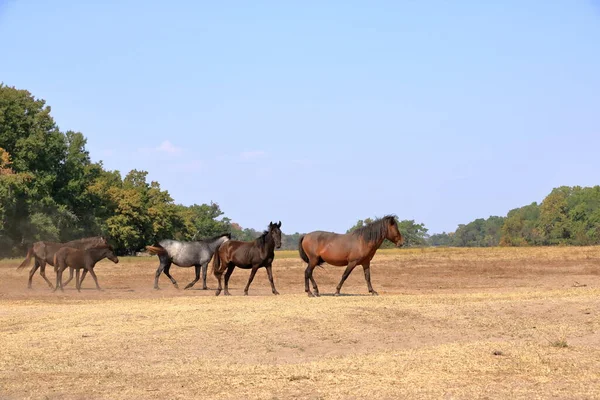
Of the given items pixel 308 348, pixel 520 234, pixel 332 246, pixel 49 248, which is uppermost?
pixel 520 234

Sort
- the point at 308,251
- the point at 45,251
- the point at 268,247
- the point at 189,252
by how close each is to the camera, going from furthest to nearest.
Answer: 1. the point at 45,251
2. the point at 189,252
3. the point at 268,247
4. the point at 308,251

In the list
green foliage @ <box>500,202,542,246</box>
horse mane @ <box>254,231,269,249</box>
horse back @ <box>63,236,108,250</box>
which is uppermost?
green foliage @ <box>500,202,542,246</box>

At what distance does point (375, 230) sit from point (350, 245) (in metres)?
0.74

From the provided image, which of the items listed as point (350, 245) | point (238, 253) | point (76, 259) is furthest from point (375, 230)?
point (76, 259)

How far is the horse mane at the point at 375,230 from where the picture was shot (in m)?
22.4

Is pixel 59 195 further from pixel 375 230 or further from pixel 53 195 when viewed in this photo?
pixel 375 230

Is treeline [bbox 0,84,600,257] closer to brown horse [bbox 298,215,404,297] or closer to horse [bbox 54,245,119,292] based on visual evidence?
horse [bbox 54,245,119,292]

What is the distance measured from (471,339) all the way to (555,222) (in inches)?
4513

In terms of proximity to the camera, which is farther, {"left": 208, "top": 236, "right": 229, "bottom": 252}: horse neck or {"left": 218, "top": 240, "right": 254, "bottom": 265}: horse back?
{"left": 208, "top": 236, "right": 229, "bottom": 252}: horse neck

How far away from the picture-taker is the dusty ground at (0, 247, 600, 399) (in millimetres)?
10805

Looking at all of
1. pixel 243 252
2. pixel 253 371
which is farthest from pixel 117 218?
pixel 253 371

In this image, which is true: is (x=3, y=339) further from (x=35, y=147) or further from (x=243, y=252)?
(x=35, y=147)

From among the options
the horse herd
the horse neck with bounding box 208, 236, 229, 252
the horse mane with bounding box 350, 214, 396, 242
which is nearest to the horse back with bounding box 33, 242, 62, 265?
the horse herd

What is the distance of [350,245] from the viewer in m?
22.5
